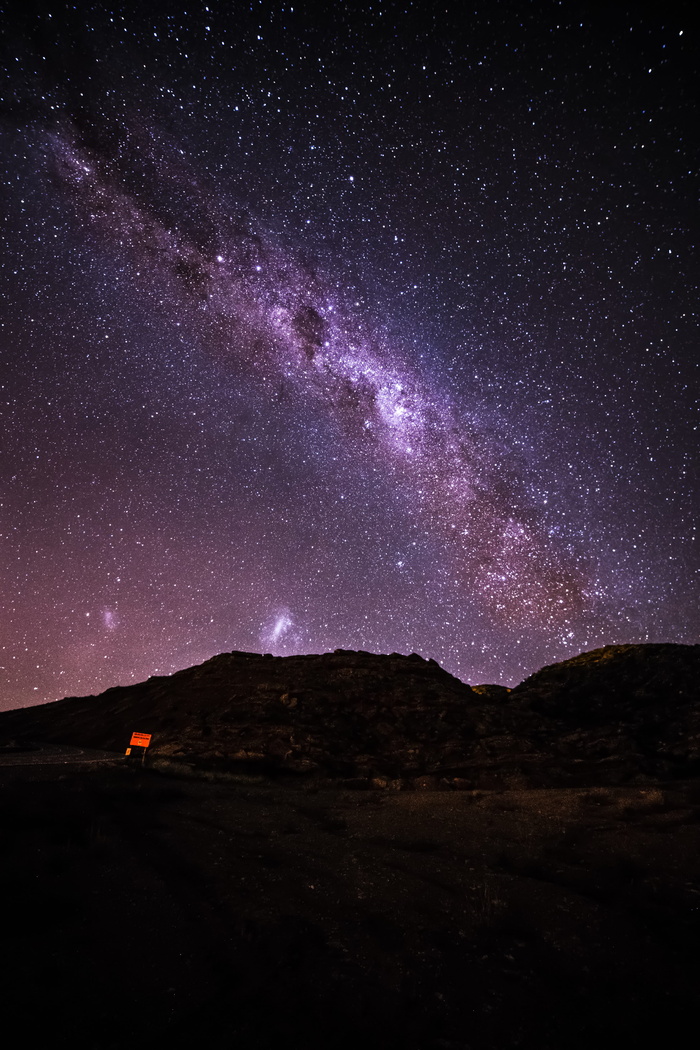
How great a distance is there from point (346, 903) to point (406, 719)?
2365 centimetres

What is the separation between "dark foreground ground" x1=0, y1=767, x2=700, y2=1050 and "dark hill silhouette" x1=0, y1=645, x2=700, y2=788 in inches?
441

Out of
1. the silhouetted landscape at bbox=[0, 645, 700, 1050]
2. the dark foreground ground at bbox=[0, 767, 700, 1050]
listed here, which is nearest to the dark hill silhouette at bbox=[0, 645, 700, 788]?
the silhouetted landscape at bbox=[0, 645, 700, 1050]

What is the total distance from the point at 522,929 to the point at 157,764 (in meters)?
19.2

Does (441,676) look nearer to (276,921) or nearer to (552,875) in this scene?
(552,875)

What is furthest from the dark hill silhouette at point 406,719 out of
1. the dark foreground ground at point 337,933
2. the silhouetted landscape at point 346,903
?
the dark foreground ground at point 337,933

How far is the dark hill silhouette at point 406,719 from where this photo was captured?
23016mm

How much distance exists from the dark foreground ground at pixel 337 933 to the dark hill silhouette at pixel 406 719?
36.8ft

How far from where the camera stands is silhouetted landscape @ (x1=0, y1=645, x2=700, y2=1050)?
4.71 meters

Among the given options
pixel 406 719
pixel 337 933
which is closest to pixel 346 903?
pixel 337 933

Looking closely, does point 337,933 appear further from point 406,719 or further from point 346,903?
point 406,719

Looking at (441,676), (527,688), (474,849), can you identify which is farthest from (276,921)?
(527,688)

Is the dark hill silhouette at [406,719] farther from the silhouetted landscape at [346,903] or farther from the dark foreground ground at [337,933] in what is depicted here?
the dark foreground ground at [337,933]

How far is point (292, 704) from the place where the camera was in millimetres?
30422

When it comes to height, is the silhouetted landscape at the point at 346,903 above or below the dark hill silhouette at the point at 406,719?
below
